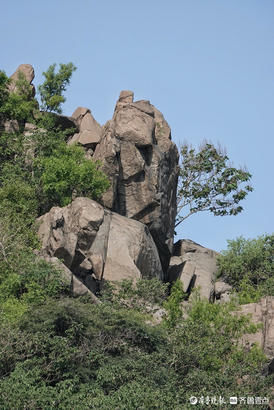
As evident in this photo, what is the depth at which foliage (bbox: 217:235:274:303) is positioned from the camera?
177 feet

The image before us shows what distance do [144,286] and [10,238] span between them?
691cm

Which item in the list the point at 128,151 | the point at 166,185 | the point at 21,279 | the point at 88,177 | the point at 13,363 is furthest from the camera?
the point at 166,185

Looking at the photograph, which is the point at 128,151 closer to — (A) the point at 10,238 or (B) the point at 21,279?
(A) the point at 10,238

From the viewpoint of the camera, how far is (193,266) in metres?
52.6

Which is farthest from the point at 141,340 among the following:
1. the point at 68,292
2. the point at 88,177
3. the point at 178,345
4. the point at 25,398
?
the point at 88,177

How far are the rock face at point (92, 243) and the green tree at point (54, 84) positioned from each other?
51.8ft

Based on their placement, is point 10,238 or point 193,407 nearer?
point 193,407

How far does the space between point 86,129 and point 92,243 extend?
47.5 ft

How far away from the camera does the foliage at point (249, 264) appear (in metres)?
54.0

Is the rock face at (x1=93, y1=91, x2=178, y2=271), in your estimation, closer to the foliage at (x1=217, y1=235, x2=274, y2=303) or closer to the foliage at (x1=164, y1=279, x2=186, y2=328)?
the foliage at (x1=217, y1=235, x2=274, y2=303)

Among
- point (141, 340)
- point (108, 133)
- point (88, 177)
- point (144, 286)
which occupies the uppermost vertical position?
point (108, 133)

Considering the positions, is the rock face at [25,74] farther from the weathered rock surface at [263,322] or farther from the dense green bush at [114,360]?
the weathered rock surface at [263,322]

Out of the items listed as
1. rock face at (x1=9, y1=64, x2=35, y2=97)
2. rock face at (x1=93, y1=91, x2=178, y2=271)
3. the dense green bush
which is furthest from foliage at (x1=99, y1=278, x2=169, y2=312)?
rock face at (x1=9, y1=64, x2=35, y2=97)

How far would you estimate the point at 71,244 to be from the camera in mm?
40500
